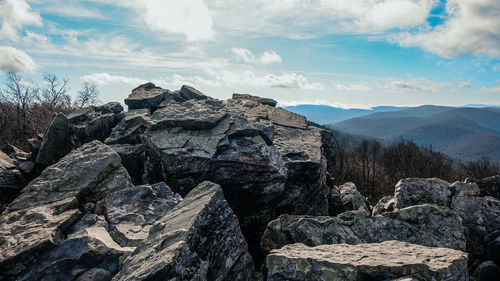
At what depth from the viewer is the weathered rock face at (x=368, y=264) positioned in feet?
19.3

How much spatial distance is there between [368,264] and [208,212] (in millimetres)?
3895

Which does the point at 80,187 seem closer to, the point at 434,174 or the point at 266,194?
the point at 266,194

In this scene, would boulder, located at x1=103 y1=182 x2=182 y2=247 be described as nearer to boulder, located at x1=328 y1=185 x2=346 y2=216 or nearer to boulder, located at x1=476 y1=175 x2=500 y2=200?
boulder, located at x1=328 y1=185 x2=346 y2=216

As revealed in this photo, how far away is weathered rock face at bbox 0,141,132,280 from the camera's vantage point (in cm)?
719

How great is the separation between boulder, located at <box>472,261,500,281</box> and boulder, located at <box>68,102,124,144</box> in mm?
18820

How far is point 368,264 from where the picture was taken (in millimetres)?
6230

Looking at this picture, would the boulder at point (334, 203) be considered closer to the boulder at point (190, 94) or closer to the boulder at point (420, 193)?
the boulder at point (420, 193)

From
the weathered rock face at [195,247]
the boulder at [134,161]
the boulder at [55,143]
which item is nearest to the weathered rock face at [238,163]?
the boulder at [134,161]

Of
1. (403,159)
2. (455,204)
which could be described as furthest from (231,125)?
(403,159)

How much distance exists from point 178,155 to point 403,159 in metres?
50.6

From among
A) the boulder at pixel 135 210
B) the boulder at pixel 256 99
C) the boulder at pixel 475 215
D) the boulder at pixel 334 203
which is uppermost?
the boulder at pixel 256 99

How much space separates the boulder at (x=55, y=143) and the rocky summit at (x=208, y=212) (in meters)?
0.05

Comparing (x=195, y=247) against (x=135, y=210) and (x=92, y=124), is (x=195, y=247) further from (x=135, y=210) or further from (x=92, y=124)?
(x=92, y=124)

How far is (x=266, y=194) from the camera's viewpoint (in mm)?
13195
